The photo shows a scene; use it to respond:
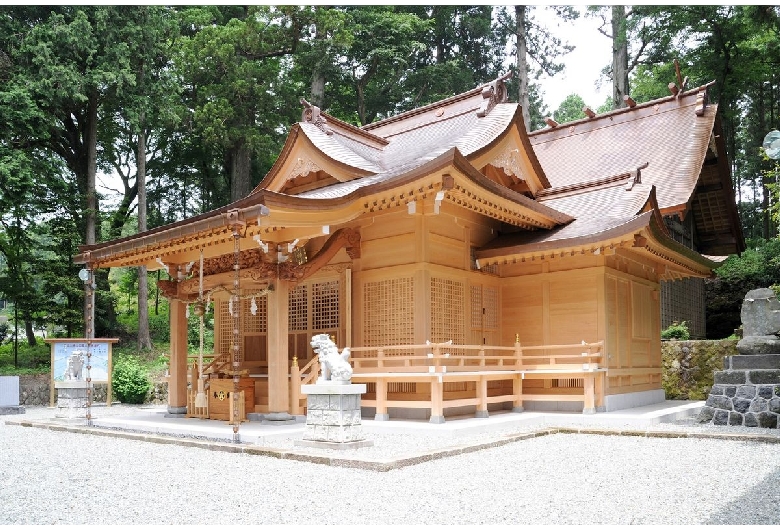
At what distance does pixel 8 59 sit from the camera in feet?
71.6

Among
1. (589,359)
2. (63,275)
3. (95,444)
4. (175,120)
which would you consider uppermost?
(175,120)

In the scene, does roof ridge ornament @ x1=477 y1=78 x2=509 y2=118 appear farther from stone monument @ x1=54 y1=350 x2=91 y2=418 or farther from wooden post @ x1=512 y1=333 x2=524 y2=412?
stone monument @ x1=54 y1=350 x2=91 y2=418

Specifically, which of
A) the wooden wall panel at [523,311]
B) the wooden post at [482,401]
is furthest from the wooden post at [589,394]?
the wooden post at [482,401]

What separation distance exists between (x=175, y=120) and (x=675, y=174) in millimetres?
16317

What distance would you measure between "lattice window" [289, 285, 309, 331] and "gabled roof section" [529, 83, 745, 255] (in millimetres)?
8675

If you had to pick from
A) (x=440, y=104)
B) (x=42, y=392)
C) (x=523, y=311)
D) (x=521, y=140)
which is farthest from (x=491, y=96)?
(x=42, y=392)

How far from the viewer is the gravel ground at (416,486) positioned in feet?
17.0

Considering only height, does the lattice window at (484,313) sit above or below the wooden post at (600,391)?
above

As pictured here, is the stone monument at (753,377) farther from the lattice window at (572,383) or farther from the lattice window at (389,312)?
the lattice window at (389,312)

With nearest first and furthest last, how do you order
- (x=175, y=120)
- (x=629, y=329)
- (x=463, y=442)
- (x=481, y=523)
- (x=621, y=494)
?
(x=481, y=523), (x=621, y=494), (x=463, y=442), (x=629, y=329), (x=175, y=120)

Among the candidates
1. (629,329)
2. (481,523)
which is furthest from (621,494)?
(629,329)

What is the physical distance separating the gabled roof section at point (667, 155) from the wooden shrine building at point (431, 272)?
12.0ft

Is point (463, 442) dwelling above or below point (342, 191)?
below

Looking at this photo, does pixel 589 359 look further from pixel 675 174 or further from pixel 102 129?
pixel 102 129
